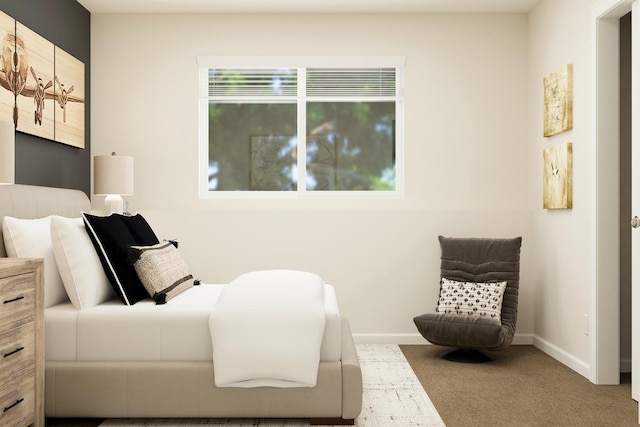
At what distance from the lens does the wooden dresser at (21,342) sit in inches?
92.2

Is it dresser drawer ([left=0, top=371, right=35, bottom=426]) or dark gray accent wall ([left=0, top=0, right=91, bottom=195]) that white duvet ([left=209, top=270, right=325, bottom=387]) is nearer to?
dresser drawer ([left=0, top=371, right=35, bottom=426])

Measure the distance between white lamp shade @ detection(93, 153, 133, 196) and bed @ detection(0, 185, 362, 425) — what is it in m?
1.66

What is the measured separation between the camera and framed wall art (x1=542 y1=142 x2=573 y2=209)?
13.2 feet

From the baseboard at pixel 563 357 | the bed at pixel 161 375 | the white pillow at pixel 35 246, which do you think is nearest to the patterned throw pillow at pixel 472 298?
the baseboard at pixel 563 357

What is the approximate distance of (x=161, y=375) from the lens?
→ 276 centimetres

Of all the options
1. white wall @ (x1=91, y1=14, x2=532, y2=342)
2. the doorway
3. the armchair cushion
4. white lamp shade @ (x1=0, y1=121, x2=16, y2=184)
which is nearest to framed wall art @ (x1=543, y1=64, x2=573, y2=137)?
the doorway

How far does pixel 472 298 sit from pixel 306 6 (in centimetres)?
261

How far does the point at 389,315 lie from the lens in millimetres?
4828

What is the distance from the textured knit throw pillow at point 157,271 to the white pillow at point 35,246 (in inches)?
16.3

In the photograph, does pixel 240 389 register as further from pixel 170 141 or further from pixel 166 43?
pixel 166 43

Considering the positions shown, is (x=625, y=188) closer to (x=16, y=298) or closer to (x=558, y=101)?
(x=558, y=101)

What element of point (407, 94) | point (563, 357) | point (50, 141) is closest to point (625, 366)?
point (563, 357)

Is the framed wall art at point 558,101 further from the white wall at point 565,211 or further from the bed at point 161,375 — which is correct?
the bed at point 161,375

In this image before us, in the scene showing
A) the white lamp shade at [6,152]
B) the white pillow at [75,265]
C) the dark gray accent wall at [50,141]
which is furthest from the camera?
the dark gray accent wall at [50,141]
